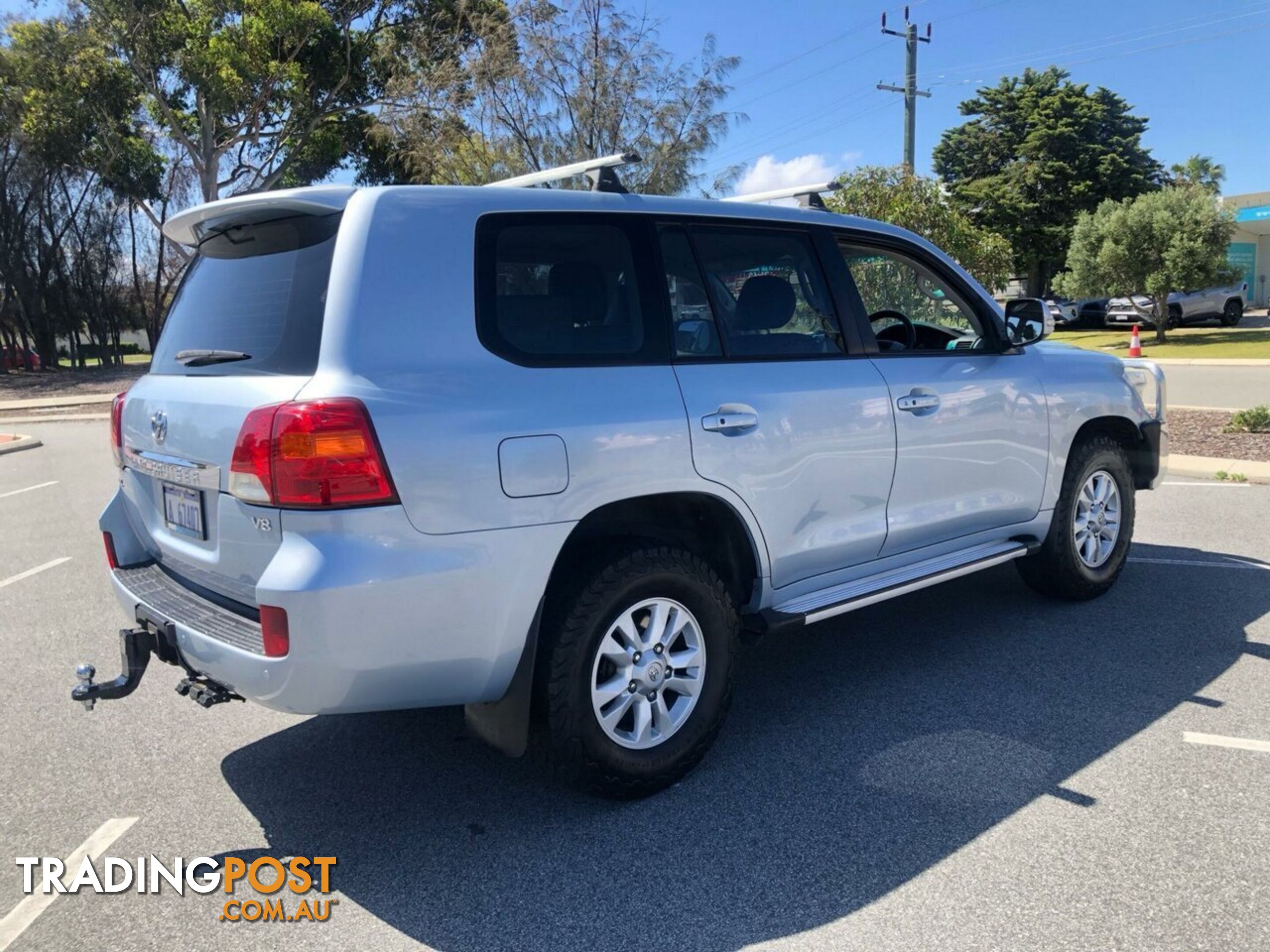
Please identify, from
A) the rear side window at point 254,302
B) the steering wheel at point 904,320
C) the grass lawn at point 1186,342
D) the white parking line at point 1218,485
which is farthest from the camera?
the grass lawn at point 1186,342

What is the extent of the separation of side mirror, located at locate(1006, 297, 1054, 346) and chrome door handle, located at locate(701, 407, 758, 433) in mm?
1875

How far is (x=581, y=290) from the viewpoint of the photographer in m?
3.40

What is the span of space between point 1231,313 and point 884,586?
114 ft

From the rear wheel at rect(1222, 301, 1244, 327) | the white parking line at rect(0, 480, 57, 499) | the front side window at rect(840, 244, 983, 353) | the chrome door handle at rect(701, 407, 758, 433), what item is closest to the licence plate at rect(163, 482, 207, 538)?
the chrome door handle at rect(701, 407, 758, 433)

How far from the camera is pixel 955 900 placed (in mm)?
2740

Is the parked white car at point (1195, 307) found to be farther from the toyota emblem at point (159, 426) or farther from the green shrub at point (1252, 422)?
the toyota emblem at point (159, 426)

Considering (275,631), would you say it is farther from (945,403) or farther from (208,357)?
(945,403)

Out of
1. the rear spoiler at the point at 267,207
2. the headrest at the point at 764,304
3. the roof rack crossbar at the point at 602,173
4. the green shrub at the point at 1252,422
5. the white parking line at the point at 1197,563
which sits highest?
the roof rack crossbar at the point at 602,173

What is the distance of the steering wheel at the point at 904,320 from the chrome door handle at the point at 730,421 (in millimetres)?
1575

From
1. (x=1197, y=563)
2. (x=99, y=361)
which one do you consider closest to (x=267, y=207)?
(x=1197, y=563)

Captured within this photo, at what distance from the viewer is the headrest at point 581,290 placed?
333cm

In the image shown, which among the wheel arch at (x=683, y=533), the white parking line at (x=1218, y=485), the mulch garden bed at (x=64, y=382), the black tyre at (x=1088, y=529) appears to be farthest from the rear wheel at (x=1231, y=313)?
the wheel arch at (x=683, y=533)

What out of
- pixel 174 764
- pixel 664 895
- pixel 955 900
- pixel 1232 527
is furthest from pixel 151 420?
pixel 1232 527

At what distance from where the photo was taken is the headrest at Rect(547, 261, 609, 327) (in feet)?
10.9
